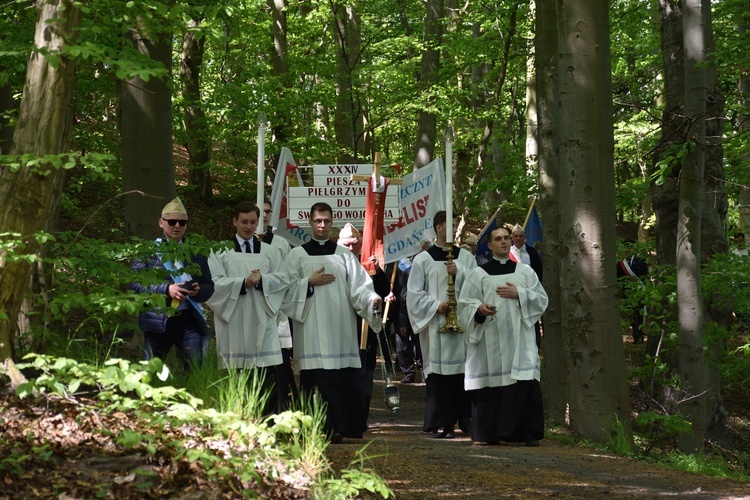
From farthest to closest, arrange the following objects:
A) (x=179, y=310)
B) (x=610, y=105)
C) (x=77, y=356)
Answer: (x=610, y=105)
(x=179, y=310)
(x=77, y=356)

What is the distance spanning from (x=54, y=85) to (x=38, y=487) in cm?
261

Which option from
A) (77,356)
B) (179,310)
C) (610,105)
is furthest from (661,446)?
(77,356)

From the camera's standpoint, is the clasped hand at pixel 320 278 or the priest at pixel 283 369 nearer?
the clasped hand at pixel 320 278

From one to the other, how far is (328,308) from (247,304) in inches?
33.1

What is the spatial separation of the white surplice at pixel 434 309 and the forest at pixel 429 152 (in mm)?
1232

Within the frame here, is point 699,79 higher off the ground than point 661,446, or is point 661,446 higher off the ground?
point 699,79

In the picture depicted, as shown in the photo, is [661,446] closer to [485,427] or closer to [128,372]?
[485,427]

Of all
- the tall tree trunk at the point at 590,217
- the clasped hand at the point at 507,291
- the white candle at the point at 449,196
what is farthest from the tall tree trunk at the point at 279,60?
the tall tree trunk at the point at 590,217

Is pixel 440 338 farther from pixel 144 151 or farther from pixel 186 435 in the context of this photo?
pixel 186 435

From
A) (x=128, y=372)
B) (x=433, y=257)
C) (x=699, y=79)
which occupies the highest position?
(x=699, y=79)

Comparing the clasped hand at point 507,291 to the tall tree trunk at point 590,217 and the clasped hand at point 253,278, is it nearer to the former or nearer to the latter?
the tall tree trunk at point 590,217

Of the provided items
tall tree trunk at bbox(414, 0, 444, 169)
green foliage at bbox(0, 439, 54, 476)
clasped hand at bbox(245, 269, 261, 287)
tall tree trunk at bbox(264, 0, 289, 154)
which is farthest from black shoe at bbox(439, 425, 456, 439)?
tall tree trunk at bbox(414, 0, 444, 169)

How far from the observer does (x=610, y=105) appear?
9.98 m

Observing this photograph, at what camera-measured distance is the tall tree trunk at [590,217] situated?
391 inches
